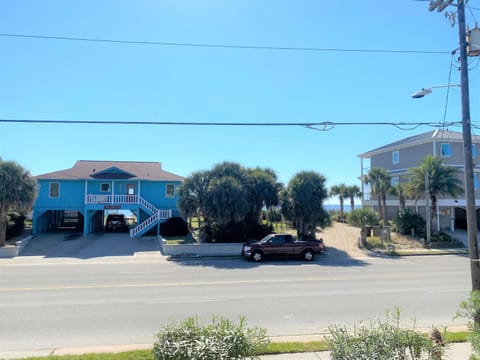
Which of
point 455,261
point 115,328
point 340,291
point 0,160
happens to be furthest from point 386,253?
point 0,160

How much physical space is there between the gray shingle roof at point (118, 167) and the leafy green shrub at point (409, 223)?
68.2ft

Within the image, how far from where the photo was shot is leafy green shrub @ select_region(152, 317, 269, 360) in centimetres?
390

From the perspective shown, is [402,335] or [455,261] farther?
[455,261]

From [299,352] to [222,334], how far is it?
233 centimetres

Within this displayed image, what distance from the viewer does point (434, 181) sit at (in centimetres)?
2597

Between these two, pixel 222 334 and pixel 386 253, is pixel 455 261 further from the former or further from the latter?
pixel 222 334

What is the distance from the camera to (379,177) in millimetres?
30859

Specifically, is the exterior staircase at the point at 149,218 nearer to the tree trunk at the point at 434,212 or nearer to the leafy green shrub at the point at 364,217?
the leafy green shrub at the point at 364,217

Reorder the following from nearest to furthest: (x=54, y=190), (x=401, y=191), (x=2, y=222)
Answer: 1. (x=2, y=222)
2. (x=401, y=191)
3. (x=54, y=190)

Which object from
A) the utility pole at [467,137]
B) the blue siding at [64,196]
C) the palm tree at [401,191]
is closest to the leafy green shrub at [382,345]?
the utility pole at [467,137]

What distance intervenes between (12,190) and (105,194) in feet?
31.4

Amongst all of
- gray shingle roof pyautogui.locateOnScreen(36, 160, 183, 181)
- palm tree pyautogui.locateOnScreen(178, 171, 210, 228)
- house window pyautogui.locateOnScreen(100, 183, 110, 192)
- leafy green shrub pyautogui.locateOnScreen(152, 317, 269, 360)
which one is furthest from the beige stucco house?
leafy green shrub pyautogui.locateOnScreen(152, 317, 269, 360)

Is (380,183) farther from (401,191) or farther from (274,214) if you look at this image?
(274,214)

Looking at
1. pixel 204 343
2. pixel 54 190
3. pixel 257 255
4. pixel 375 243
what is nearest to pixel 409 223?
pixel 375 243
